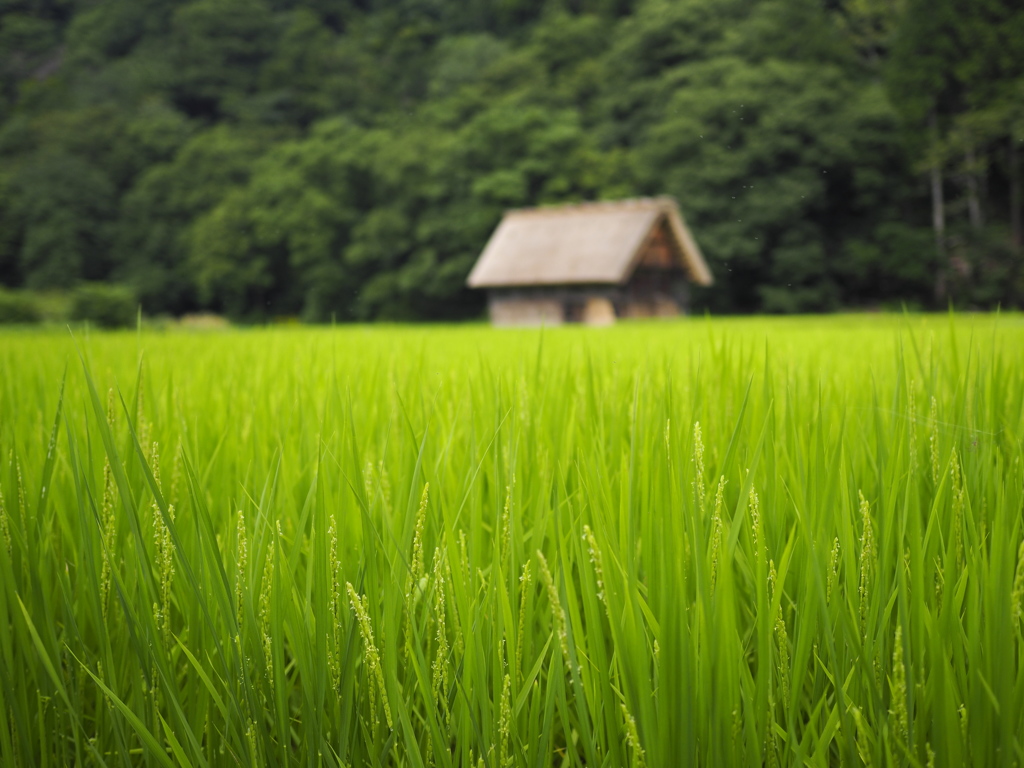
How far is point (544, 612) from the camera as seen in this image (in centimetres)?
80

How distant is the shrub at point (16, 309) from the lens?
15.3 meters

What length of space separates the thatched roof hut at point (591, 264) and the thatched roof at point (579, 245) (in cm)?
3

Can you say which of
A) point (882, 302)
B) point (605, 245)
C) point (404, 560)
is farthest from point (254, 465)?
point (882, 302)

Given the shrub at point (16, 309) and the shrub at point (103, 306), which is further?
the shrub at point (103, 306)

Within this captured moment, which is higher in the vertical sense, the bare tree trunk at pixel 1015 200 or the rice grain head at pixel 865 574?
the bare tree trunk at pixel 1015 200

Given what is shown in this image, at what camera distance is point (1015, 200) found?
70.8ft

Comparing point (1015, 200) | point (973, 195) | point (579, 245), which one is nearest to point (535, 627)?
point (579, 245)

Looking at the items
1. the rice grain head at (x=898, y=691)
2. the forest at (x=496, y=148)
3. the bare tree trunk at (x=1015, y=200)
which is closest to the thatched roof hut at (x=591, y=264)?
the forest at (x=496, y=148)

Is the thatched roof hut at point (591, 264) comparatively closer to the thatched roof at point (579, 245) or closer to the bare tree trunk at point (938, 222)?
the thatched roof at point (579, 245)

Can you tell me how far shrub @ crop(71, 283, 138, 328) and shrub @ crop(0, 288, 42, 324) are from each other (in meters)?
0.95

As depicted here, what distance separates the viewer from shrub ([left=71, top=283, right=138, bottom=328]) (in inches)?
608

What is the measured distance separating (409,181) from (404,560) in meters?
27.9

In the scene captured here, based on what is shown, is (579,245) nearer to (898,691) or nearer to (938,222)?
(938,222)

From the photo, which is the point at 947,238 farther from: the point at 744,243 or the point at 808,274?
the point at 744,243
